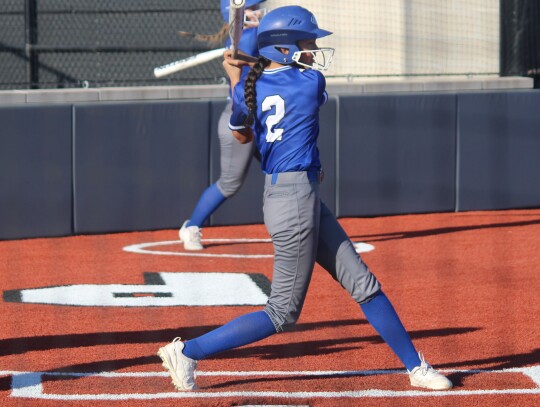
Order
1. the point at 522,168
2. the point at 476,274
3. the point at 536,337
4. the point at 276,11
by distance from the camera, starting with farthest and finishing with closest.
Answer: the point at 522,168 < the point at 476,274 < the point at 536,337 < the point at 276,11

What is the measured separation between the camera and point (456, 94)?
35.1ft

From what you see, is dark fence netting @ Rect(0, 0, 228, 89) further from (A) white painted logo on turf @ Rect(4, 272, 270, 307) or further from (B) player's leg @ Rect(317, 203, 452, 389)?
(B) player's leg @ Rect(317, 203, 452, 389)

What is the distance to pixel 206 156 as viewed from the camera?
10055mm

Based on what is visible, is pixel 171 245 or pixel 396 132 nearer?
pixel 171 245

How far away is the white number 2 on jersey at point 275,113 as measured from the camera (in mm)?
4711

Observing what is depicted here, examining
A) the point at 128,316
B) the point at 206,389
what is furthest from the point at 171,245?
the point at 206,389

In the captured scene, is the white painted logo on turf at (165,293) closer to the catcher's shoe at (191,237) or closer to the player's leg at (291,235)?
the catcher's shoe at (191,237)

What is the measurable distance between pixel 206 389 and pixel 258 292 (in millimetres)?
2371

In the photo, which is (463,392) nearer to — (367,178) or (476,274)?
(476,274)

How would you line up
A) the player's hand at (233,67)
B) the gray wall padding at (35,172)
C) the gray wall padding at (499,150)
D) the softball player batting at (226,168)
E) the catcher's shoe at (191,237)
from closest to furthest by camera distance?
the player's hand at (233,67)
the softball player batting at (226,168)
the catcher's shoe at (191,237)
the gray wall padding at (35,172)
the gray wall padding at (499,150)

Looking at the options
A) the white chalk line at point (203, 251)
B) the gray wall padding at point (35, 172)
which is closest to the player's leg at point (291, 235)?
the white chalk line at point (203, 251)

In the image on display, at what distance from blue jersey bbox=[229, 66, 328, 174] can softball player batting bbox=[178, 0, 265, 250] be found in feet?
9.56

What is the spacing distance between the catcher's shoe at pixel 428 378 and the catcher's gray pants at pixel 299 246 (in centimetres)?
37

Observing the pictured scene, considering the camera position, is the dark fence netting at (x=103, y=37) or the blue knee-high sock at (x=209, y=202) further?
the dark fence netting at (x=103, y=37)
